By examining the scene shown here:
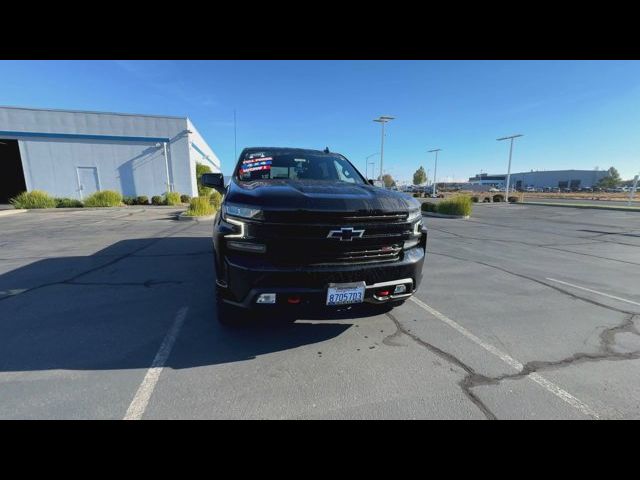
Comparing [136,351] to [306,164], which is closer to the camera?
[136,351]

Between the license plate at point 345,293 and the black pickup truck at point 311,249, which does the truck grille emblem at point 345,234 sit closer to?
the black pickup truck at point 311,249

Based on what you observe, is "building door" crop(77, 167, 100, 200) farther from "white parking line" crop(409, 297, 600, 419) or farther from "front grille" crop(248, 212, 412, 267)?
"white parking line" crop(409, 297, 600, 419)

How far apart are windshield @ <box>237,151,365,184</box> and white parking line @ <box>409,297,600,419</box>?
2.17 meters

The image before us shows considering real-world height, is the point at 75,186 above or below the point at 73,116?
below

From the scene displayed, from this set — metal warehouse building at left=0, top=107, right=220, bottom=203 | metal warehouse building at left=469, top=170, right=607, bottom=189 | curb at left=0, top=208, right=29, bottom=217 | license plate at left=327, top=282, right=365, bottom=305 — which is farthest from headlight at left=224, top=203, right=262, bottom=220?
metal warehouse building at left=469, top=170, right=607, bottom=189

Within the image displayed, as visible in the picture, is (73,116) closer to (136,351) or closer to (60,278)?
(60,278)

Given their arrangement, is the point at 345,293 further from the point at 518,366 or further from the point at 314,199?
the point at 518,366

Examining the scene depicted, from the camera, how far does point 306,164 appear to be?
4.29 metres

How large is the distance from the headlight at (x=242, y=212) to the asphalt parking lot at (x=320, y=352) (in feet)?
4.18
